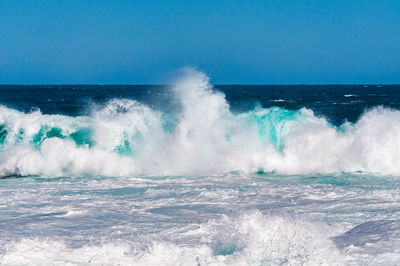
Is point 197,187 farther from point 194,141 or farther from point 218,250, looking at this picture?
point 218,250

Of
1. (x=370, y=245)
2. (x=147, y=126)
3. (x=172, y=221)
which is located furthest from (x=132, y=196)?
(x=147, y=126)

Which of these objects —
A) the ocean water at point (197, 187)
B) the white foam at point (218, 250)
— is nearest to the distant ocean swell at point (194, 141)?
the ocean water at point (197, 187)

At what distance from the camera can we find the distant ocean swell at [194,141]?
470 inches

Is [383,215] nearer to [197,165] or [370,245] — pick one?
[370,245]

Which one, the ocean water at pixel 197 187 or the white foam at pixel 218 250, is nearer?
the white foam at pixel 218 250

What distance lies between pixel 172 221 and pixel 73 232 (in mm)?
1338

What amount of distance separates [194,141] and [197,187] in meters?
3.84

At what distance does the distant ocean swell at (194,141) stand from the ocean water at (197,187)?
36mm

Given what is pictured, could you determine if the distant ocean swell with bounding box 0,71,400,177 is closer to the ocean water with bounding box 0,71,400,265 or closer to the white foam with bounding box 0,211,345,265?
the ocean water with bounding box 0,71,400,265

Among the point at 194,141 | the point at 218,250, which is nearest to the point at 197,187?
the point at 194,141

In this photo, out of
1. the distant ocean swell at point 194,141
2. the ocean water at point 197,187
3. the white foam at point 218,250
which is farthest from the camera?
the distant ocean swell at point 194,141

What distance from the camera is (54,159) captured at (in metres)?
12.5

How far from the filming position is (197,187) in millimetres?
9383

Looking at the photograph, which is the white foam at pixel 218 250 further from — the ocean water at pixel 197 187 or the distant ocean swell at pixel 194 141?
the distant ocean swell at pixel 194 141
